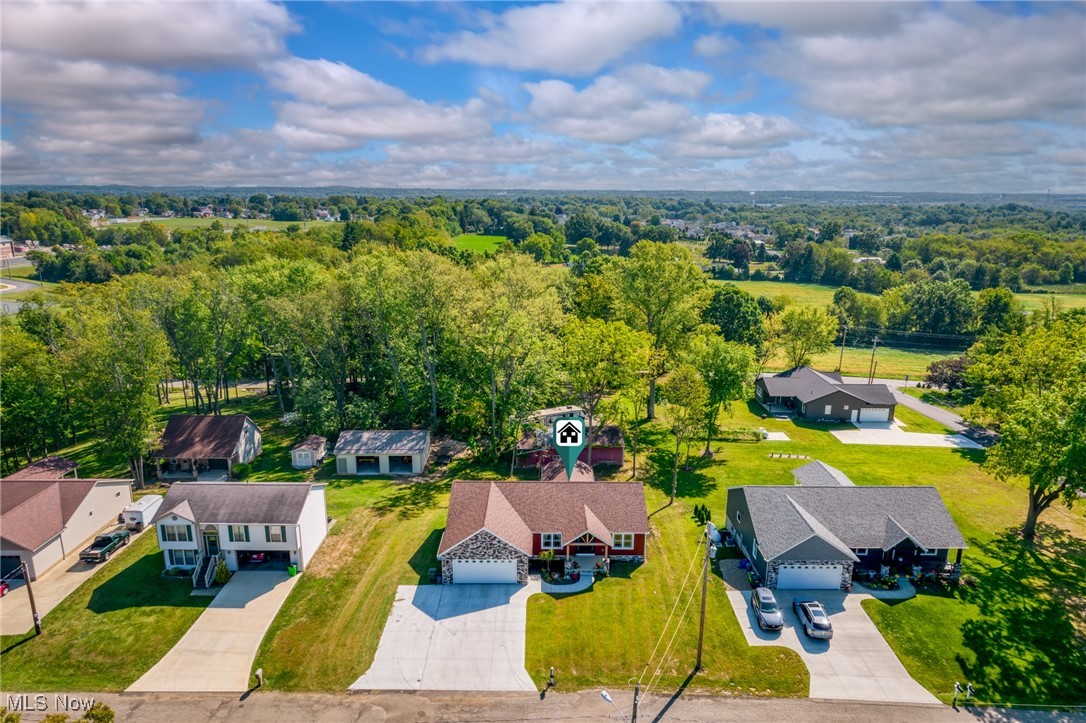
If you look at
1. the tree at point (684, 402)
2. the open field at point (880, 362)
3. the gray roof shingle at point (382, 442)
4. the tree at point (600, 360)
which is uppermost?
the tree at point (600, 360)

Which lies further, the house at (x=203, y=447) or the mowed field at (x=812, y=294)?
the mowed field at (x=812, y=294)

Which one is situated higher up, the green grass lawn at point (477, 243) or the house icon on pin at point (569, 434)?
the green grass lawn at point (477, 243)

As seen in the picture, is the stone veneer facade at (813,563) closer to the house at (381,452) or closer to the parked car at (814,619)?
the parked car at (814,619)

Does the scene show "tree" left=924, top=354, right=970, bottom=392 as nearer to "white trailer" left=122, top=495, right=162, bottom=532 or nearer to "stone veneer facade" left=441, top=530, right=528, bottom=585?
"stone veneer facade" left=441, top=530, right=528, bottom=585

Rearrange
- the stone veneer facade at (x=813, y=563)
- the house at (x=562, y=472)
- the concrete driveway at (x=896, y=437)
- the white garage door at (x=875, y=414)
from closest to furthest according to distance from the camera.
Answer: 1. the stone veneer facade at (x=813, y=563)
2. the house at (x=562, y=472)
3. the concrete driveway at (x=896, y=437)
4. the white garage door at (x=875, y=414)

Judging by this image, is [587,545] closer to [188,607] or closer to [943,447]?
[188,607]

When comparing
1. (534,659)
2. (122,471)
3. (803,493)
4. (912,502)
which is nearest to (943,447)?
(912,502)

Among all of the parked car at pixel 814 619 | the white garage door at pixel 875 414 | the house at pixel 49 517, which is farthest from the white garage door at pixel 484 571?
the white garage door at pixel 875 414

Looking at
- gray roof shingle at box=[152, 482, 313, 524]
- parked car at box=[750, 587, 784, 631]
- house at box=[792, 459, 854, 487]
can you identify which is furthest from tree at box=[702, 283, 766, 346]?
gray roof shingle at box=[152, 482, 313, 524]
